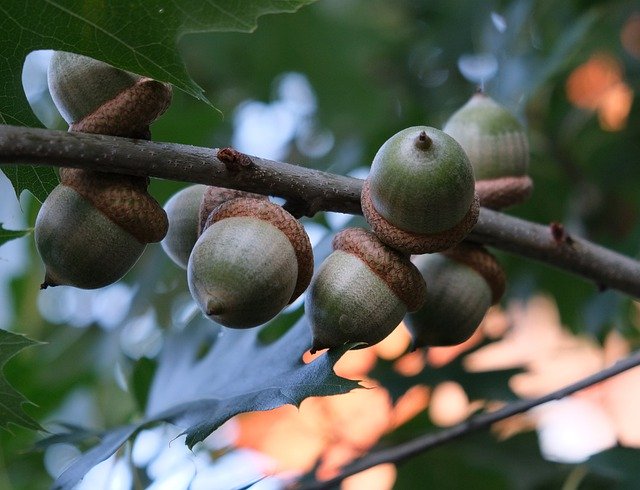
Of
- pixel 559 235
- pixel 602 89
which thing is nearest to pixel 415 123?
pixel 602 89

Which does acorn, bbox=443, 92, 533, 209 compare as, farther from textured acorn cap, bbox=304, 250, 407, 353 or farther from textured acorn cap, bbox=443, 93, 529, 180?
textured acorn cap, bbox=304, 250, 407, 353

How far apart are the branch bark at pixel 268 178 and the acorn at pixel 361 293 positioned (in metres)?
0.09

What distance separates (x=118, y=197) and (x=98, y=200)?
0.10ft

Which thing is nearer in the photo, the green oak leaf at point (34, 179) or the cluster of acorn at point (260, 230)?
the cluster of acorn at point (260, 230)

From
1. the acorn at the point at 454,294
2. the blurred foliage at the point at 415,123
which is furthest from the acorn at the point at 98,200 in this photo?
the blurred foliage at the point at 415,123

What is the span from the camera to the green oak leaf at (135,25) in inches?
51.2

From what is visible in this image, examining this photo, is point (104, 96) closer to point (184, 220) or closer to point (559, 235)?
point (184, 220)

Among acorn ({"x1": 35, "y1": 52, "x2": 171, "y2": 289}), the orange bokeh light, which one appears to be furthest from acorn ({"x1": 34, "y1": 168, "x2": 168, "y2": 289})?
the orange bokeh light

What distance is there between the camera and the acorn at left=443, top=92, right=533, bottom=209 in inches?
67.7

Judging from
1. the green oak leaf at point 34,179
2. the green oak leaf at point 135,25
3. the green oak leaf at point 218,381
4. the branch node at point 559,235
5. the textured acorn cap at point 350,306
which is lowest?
the green oak leaf at point 218,381

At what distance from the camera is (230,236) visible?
1.28 meters

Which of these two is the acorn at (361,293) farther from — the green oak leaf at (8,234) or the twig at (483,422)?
the green oak leaf at (8,234)

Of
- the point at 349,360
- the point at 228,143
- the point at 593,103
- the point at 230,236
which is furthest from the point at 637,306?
the point at 230,236

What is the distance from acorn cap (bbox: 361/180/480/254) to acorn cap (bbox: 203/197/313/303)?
12 centimetres
